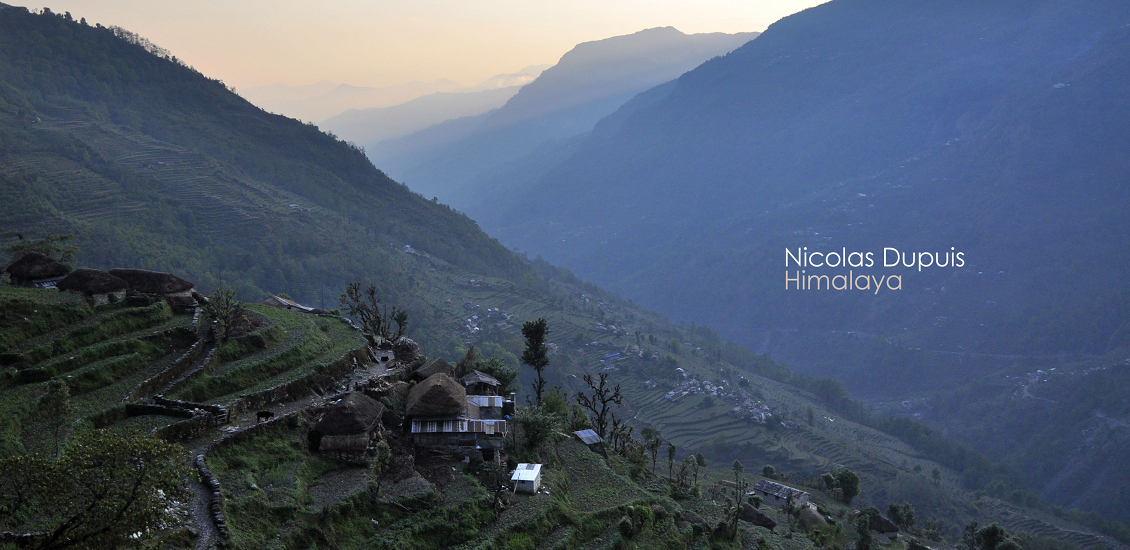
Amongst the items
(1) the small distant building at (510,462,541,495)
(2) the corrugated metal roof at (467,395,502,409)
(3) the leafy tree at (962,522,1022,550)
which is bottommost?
(3) the leafy tree at (962,522,1022,550)

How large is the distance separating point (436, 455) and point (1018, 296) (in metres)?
161

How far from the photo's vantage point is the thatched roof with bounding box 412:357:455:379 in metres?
30.8

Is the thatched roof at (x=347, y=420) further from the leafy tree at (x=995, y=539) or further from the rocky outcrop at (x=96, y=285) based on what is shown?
the leafy tree at (x=995, y=539)

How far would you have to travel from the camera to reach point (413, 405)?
2508cm

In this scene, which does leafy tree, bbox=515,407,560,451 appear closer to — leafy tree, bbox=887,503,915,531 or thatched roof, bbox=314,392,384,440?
thatched roof, bbox=314,392,384,440

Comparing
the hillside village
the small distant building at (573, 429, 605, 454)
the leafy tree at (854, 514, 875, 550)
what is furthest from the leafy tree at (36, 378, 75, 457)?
the leafy tree at (854, 514, 875, 550)

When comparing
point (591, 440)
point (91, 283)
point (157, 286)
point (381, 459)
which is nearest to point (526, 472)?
point (381, 459)

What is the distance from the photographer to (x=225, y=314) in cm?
2812

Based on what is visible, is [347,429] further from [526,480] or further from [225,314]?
[225,314]

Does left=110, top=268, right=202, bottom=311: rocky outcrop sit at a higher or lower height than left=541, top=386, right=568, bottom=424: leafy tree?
higher

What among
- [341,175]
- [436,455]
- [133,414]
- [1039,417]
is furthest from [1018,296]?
[133,414]

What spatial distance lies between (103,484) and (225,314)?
58.7ft

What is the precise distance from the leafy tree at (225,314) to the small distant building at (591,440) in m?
17.6

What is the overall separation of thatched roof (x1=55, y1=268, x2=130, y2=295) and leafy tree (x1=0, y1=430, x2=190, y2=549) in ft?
58.2
